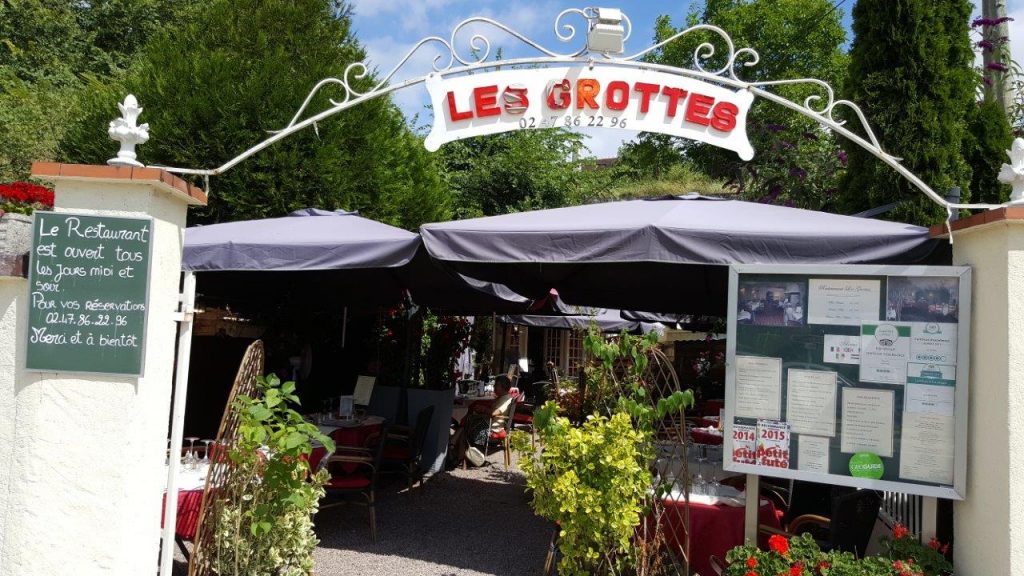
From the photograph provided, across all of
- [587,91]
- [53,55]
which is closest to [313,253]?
[587,91]

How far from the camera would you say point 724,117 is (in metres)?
4.20

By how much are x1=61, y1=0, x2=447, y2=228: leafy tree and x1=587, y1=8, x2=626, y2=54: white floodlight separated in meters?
4.26

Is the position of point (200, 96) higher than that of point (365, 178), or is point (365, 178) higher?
point (200, 96)

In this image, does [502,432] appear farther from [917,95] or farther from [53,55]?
[53,55]

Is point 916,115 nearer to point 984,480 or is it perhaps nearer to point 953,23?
point 953,23

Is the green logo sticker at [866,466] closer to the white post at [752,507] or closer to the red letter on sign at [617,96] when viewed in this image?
the white post at [752,507]

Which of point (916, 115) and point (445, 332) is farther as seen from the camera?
point (445, 332)

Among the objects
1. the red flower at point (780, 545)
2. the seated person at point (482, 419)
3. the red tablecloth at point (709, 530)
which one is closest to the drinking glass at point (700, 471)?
the red tablecloth at point (709, 530)

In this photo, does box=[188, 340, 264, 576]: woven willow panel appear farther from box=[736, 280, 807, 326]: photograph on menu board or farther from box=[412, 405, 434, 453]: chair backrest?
box=[412, 405, 434, 453]: chair backrest

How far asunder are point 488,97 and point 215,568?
276 centimetres

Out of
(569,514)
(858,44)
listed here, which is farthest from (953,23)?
(569,514)

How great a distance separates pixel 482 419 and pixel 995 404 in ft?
19.5

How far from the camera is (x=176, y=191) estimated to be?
11.1ft

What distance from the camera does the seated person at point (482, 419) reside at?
27.7ft
